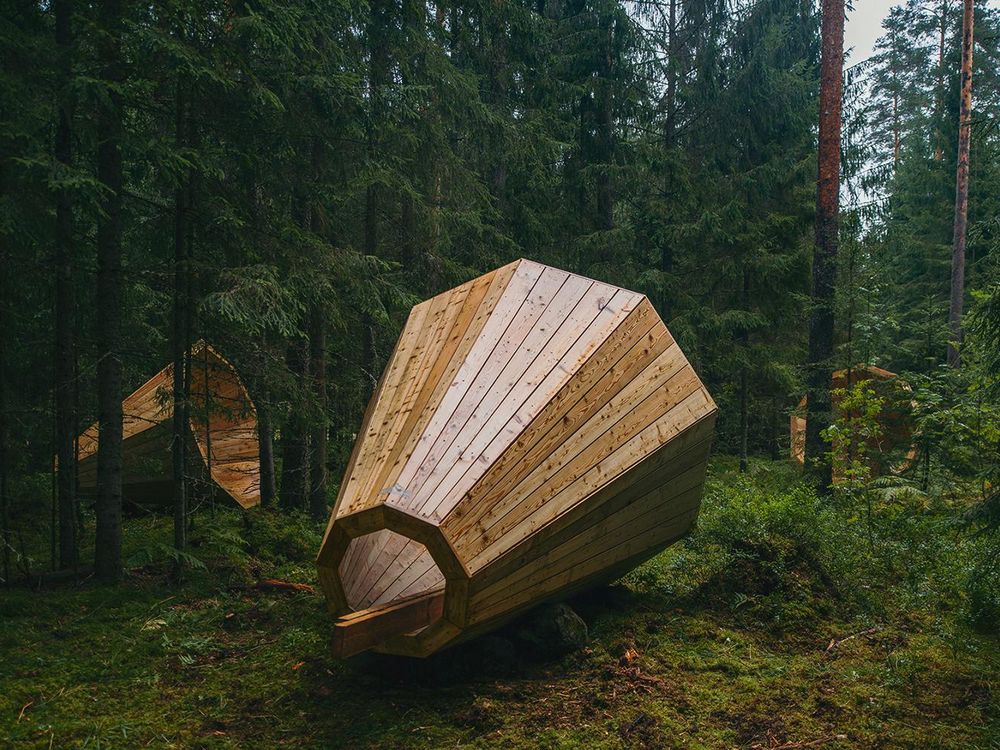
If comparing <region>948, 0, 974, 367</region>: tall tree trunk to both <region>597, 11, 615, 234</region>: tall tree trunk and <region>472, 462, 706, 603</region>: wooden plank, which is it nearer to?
<region>597, 11, 615, 234</region>: tall tree trunk

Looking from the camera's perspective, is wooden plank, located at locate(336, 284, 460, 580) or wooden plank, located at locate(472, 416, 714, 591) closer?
wooden plank, located at locate(472, 416, 714, 591)

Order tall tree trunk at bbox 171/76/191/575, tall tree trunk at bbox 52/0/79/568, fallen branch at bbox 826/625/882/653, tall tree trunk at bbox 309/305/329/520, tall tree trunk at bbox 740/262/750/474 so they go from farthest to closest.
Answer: tall tree trunk at bbox 740/262/750/474, tall tree trunk at bbox 309/305/329/520, tall tree trunk at bbox 171/76/191/575, tall tree trunk at bbox 52/0/79/568, fallen branch at bbox 826/625/882/653

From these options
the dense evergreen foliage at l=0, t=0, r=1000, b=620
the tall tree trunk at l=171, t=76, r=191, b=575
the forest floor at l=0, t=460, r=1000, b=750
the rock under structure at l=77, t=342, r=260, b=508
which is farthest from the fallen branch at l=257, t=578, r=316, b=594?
the rock under structure at l=77, t=342, r=260, b=508

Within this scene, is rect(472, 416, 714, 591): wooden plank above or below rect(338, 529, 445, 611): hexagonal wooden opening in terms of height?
above

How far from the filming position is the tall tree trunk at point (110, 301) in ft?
19.7

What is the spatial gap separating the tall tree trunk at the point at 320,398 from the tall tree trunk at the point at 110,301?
2521mm

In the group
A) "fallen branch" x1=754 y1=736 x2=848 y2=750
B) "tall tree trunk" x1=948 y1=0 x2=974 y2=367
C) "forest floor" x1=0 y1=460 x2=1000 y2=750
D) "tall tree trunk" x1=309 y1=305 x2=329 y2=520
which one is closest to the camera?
"fallen branch" x1=754 y1=736 x2=848 y2=750

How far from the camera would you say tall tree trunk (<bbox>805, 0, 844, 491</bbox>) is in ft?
33.1

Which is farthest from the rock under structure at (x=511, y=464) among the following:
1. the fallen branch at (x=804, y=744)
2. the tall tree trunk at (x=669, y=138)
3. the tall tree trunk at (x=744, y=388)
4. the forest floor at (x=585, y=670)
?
the tall tree trunk at (x=669, y=138)

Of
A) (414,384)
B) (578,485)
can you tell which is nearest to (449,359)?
(414,384)

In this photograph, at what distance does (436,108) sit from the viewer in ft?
34.9

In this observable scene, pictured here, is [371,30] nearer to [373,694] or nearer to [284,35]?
[284,35]

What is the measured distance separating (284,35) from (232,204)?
1622 mm

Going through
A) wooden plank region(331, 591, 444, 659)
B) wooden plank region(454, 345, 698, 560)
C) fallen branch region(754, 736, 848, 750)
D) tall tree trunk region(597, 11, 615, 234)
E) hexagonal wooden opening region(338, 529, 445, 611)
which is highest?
tall tree trunk region(597, 11, 615, 234)
